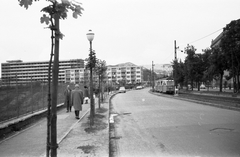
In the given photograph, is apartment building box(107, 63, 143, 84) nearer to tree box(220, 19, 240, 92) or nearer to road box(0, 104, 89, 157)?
tree box(220, 19, 240, 92)

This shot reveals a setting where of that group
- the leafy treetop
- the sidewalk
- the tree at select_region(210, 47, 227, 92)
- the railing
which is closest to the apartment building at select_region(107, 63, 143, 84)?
the tree at select_region(210, 47, 227, 92)

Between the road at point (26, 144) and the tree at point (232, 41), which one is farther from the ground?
the tree at point (232, 41)

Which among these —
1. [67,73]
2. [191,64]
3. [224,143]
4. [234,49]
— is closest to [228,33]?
[234,49]

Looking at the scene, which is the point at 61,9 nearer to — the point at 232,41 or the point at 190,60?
the point at 232,41

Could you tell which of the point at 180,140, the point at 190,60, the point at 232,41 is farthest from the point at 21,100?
the point at 190,60

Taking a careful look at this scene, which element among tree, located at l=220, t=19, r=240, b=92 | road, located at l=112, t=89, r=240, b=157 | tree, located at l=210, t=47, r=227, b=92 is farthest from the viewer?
tree, located at l=210, t=47, r=227, b=92

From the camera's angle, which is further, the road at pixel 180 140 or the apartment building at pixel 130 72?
the apartment building at pixel 130 72

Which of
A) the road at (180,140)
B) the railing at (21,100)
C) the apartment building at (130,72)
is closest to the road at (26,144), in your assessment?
the railing at (21,100)

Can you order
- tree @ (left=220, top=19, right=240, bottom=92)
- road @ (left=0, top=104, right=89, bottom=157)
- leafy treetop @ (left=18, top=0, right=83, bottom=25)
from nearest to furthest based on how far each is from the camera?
1. leafy treetop @ (left=18, top=0, right=83, bottom=25)
2. road @ (left=0, top=104, right=89, bottom=157)
3. tree @ (left=220, top=19, right=240, bottom=92)

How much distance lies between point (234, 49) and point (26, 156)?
1122 inches

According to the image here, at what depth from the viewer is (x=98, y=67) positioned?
64.4 feet

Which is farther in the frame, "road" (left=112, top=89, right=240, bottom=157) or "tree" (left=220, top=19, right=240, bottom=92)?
"tree" (left=220, top=19, right=240, bottom=92)

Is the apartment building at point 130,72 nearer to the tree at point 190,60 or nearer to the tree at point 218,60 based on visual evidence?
the tree at point 190,60

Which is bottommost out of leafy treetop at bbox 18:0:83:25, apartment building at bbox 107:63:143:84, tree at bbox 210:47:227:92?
leafy treetop at bbox 18:0:83:25
